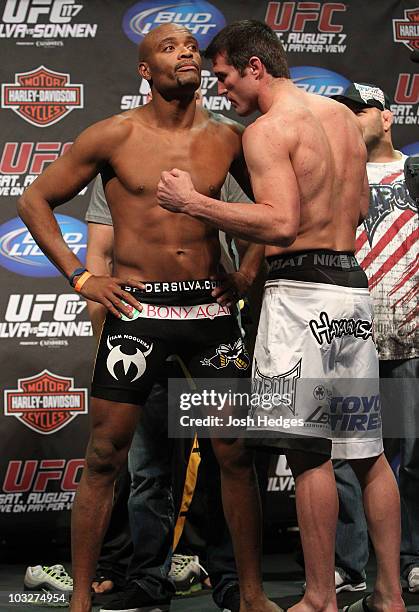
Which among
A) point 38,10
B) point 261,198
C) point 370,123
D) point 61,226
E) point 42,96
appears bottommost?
point 261,198

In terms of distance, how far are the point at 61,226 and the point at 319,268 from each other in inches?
85.1

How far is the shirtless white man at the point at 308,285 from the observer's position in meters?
2.96

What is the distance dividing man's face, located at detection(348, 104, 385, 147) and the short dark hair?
1043mm

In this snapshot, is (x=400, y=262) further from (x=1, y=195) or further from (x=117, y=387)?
(x=1, y=195)

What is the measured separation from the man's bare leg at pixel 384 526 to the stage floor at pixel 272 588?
0.47 metres

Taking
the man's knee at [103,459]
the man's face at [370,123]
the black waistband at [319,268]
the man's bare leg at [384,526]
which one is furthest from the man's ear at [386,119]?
the man's knee at [103,459]

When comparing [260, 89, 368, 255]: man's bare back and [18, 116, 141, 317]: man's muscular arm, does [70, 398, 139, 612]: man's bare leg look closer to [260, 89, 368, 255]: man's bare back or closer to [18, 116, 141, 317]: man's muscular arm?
[18, 116, 141, 317]: man's muscular arm

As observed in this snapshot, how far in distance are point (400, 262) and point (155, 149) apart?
4.27 ft

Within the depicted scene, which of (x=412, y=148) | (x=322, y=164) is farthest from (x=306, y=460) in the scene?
(x=412, y=148)

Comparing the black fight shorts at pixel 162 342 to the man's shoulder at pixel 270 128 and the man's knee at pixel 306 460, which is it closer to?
the man's knee at pixel 306 460

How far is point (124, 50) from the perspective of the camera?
4.93 metres

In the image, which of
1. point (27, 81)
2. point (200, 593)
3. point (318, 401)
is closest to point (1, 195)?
point (27, 81)

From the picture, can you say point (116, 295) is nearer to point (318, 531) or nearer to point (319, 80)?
point (318, 531)

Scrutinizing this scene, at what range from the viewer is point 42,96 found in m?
4.90
